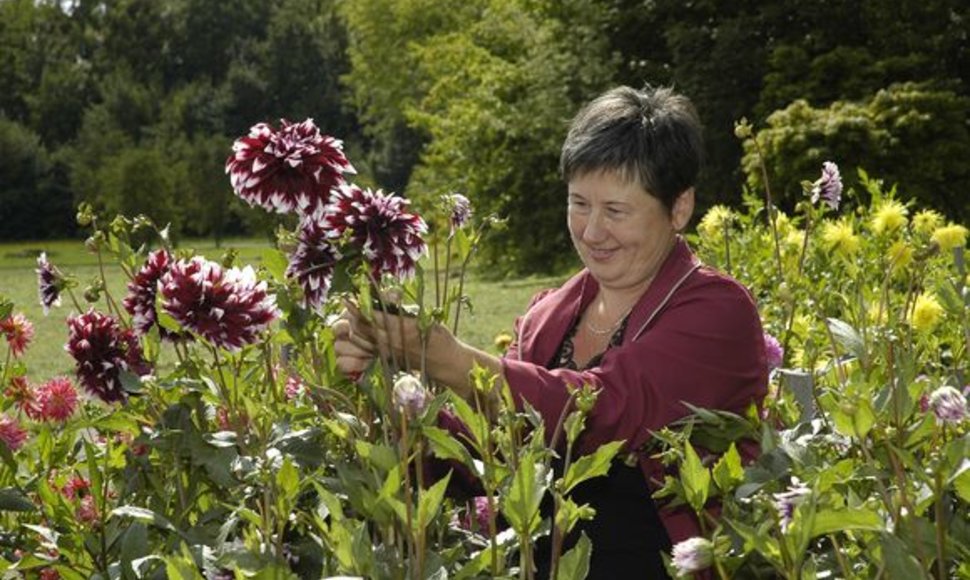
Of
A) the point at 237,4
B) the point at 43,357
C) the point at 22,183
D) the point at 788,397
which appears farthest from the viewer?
the point at 237,4

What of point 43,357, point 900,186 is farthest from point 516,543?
point 900,186

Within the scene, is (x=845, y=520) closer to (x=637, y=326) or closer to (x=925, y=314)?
(x=637, y=326)

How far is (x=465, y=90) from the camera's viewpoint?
3841 cm

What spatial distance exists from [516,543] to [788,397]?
2.09ft

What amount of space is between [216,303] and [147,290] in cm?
24

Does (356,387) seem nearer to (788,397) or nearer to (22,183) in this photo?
(788,397)

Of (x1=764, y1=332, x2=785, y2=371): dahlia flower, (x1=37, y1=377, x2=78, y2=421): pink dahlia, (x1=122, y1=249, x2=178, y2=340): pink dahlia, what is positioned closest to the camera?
(x1=122, y1=249, x2=178, y2=340): pink dahlia

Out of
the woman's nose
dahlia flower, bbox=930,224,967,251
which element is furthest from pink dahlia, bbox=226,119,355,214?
dahlia flower, bbox=930,224,967,251

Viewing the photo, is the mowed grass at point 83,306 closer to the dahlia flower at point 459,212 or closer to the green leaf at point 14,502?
the dahlia flower at point 459,212

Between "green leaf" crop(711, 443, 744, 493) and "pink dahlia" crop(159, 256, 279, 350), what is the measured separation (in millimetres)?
542

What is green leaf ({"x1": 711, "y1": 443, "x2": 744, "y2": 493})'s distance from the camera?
1706 millimetres

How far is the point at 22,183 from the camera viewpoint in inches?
2237

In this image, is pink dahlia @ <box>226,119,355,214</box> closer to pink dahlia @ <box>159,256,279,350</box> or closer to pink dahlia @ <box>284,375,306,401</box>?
pink dahlia @ <box>159,256,279,350</box>

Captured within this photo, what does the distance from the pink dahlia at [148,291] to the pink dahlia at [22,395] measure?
0.89 meters
